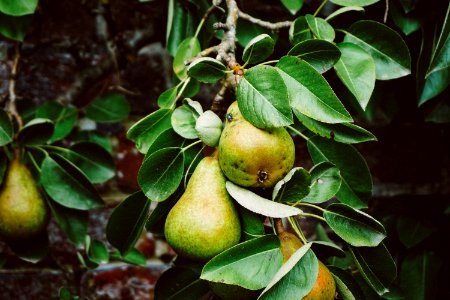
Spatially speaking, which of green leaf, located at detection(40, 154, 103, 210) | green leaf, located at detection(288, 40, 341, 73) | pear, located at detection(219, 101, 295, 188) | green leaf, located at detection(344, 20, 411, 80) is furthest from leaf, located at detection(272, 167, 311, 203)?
green leaf, located at detection(40, 154, 103, 210)

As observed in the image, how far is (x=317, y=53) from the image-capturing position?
1.70 feet

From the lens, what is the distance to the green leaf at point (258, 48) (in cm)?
48

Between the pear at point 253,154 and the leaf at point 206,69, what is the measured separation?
5 centimetres

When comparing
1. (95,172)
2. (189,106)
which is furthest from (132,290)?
(189,106)

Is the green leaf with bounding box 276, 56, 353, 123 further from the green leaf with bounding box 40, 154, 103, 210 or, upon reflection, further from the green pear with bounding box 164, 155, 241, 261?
the green leaf with bounding box 40, 154, 103, 210

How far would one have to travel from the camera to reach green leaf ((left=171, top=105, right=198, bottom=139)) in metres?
0.52

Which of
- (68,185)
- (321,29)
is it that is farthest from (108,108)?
(321,29)

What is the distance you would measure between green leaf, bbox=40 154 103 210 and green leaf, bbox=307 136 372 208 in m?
0.35

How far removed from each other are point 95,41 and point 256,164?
62 centimetres

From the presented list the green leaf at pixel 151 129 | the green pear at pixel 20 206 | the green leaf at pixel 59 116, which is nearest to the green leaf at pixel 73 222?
the green pear at pixel 20 206

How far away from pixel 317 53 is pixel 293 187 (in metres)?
0.14

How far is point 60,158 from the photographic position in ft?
2.41

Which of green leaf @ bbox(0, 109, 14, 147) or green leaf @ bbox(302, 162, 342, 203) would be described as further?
green leaf @ bbox(0, 109, 14, 147)

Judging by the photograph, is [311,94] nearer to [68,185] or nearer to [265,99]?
[265,99]
